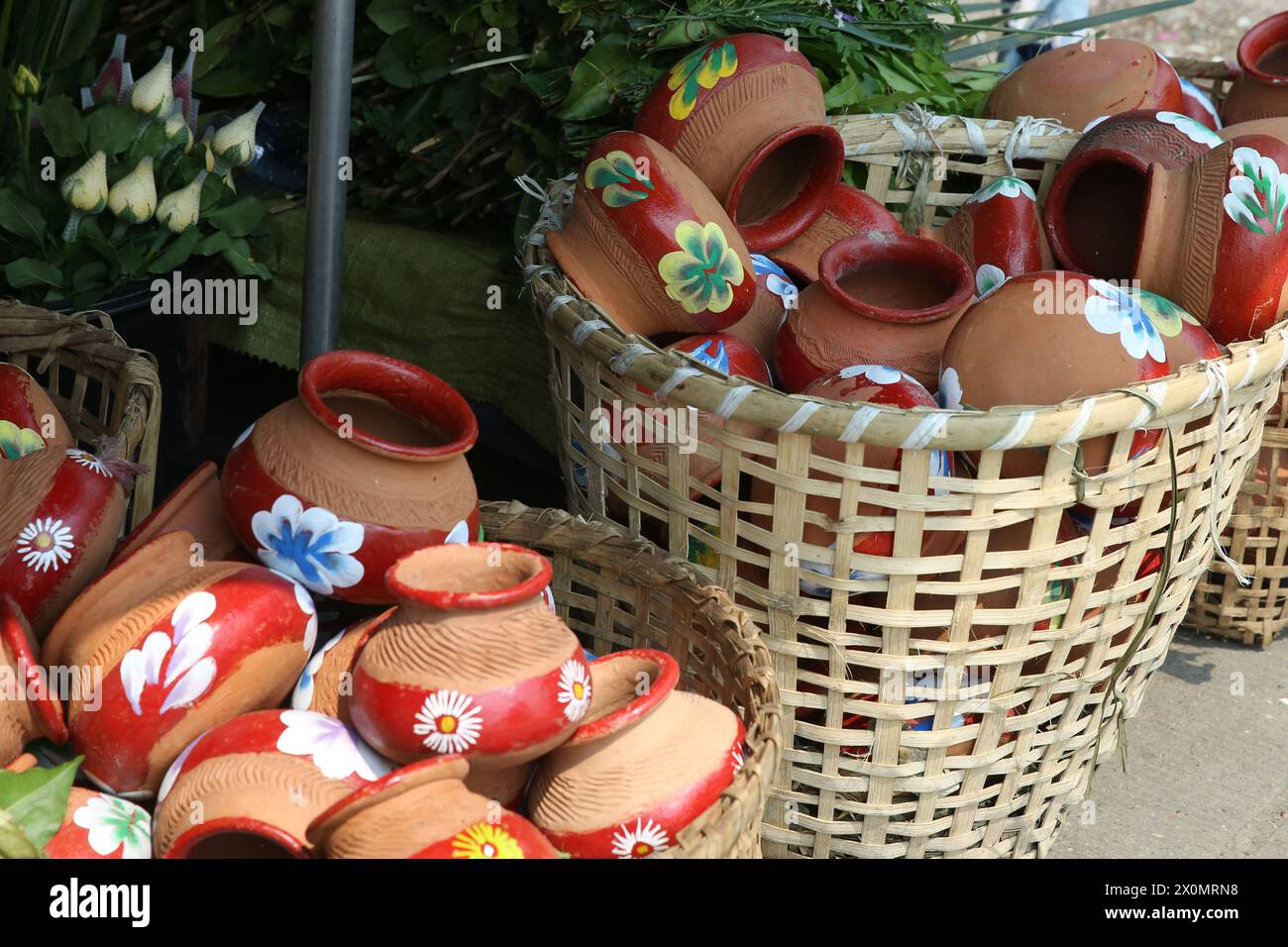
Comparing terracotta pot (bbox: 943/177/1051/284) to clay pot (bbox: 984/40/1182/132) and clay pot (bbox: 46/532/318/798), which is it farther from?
clay pot (bbox: 46/532/318/798)

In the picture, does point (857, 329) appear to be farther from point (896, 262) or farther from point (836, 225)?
point (836, 225)

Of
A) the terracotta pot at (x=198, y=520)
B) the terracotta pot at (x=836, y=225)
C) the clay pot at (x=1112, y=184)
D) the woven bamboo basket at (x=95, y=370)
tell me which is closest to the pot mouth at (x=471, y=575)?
the terracotta pot at (x=198, y=520)

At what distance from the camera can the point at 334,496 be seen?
122 cm

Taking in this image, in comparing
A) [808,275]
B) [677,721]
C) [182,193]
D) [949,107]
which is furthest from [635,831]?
[949,107]

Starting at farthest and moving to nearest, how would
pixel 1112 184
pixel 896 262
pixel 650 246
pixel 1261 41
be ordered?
pixel 1261 41
pixel 1112 184
pixel 896 262
pixel 650 246

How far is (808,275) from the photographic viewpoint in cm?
195

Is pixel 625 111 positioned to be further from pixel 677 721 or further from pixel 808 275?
pixel 677 721


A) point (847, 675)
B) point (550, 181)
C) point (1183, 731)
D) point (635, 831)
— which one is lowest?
point (1183, 731)

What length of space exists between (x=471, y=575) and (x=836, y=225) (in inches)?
41.8

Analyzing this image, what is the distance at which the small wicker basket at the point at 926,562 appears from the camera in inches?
52.7

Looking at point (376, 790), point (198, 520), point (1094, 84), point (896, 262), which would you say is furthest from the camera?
point (1094, 84)

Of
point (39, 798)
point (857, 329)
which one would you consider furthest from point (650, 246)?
point (39, 798)

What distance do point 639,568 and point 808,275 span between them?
26.8 inches

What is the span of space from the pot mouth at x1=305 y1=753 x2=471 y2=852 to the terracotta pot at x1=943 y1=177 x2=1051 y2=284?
120 centimetres
